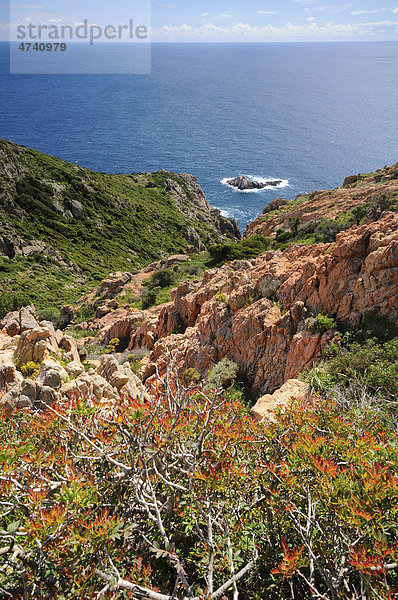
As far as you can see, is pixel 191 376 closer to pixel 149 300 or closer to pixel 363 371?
pixel 363 371

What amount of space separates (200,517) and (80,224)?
68594mm

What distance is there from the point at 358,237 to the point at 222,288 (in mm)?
8972

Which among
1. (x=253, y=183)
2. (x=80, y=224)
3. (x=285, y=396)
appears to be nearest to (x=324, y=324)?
(x=285, y=396)

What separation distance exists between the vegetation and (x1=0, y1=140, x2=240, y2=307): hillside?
39.8m

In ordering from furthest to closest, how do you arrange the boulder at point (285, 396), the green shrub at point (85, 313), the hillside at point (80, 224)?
the hillside at point (80, 224)
the green shrub at point (85, 313)
the boulder at point (285, 396)

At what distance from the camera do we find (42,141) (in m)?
136

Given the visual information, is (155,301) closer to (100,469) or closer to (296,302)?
(296,302)

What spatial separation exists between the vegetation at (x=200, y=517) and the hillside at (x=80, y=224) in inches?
1568

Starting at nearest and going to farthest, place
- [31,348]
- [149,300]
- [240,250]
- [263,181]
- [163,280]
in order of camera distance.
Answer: [31,348]
[149,300]
[163,280]
[240,250]
[263,181]

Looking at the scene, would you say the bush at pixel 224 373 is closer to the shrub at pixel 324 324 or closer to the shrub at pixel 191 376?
the shrub at pixel 191 376

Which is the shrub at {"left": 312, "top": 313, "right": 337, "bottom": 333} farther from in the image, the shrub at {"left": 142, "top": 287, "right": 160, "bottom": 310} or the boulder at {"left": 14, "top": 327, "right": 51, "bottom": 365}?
the shrub at {"left": 142, "top": 287, "right": 160, "bottom": 310}

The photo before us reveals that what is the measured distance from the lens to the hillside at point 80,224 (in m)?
49.4

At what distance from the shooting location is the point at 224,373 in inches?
617

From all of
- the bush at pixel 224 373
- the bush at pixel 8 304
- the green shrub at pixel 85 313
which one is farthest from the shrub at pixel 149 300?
the bush at pixel 224 373
